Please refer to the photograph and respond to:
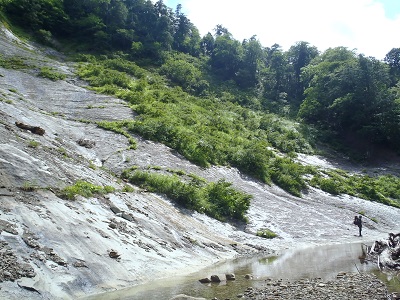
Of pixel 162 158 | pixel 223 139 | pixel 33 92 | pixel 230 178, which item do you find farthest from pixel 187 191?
pixel 33 92

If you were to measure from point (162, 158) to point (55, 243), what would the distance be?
18272 millimetres

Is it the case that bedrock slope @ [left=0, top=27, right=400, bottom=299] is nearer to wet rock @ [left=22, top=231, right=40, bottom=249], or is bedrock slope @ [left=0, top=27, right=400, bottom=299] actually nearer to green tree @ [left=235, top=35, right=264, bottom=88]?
wet rock @ [left=22, top=231, right=40, bottom=249]

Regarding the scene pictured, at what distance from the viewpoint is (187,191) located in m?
23.5

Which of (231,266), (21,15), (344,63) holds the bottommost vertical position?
(231,266)

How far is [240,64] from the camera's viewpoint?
10100 cm

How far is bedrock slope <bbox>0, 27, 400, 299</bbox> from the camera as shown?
38.4 feet

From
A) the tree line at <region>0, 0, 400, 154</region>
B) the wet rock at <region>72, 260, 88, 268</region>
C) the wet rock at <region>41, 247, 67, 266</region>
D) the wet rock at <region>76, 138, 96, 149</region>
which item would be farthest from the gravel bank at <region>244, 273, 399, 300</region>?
the tree line at <region>0, 0, 400, 154</region>

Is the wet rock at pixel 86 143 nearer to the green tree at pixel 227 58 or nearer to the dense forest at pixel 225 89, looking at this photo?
the dense forest at pixel 225 89

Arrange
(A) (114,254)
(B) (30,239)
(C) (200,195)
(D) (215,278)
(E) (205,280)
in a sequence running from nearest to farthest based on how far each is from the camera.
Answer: (B) (30,239) < (E) (205,280) < (D) (215,278) < (A) (114,254) < (C) (200,195)

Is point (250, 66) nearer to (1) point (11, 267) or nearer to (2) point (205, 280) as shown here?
(2) point (205, 280)

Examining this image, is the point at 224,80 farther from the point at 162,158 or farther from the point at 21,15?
the point at 162,158

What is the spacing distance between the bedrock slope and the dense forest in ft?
12.2

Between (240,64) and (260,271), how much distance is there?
90632 millimetres

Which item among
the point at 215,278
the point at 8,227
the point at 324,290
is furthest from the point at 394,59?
the point at 8,227
